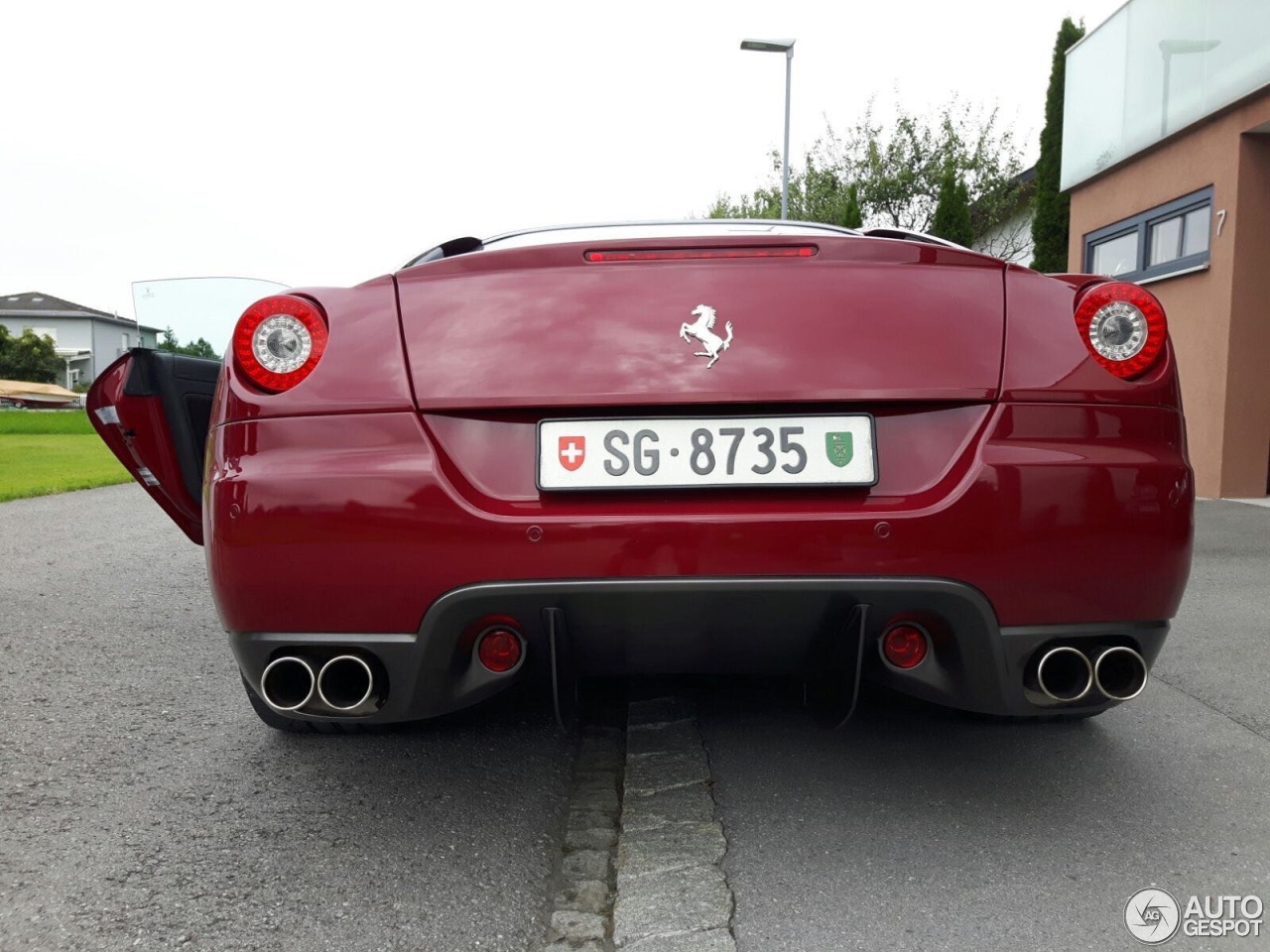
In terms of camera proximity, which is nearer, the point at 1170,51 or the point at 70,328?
the point at 1170,51

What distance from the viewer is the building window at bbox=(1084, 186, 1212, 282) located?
33.9ft

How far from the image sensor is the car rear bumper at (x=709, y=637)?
1.96 m

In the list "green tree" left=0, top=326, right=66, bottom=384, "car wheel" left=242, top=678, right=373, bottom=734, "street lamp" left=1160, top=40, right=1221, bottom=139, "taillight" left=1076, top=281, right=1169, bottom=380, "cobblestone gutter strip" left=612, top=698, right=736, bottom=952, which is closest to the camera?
"cobblestone gutter strip" left=612, top=698, right=736, bottom=952

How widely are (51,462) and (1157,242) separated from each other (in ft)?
48.6

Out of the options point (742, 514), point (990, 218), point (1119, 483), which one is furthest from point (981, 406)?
point (990, 218)

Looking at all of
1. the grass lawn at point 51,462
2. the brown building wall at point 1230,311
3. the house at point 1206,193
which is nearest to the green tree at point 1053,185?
the house at point 1206,193

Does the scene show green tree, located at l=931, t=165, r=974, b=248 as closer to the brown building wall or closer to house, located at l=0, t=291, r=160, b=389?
the brown building wall

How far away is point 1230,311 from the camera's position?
31.6 ft

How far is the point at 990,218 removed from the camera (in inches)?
1209

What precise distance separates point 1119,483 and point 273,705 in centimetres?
163

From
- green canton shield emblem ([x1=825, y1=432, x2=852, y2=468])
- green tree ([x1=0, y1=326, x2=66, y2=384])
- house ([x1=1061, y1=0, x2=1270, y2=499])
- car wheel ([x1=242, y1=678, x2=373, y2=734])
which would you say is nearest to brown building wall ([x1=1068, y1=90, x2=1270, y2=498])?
house ([x1=1061, y1=0, x2=1270, y2=499])

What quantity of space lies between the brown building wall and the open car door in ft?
30.1

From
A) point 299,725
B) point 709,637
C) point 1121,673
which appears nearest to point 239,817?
point 299,725

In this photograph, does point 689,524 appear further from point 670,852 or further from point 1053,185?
point 1053,185
